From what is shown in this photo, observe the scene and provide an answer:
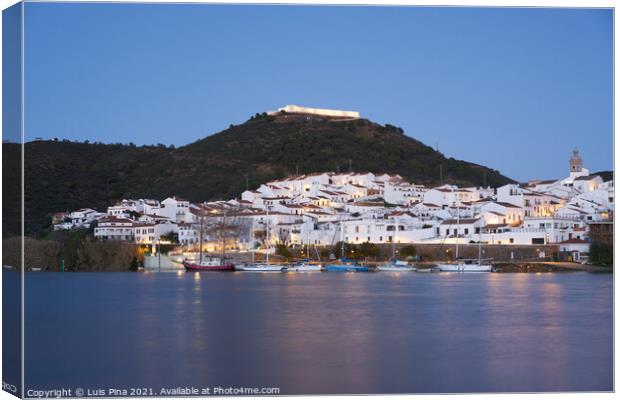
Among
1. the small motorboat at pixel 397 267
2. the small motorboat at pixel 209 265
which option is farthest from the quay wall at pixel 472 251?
the small motorboat at pixel 209 265

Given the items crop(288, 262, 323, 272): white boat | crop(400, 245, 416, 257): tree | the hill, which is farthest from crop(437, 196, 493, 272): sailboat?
the hill

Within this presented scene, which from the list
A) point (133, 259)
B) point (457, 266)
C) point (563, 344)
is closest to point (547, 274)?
point (457, 266)

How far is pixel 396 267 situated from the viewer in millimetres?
24406

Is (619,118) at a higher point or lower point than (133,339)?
higher

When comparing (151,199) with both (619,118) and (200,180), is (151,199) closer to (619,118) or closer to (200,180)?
(200,180)

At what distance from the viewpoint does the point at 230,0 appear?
17.0 ft

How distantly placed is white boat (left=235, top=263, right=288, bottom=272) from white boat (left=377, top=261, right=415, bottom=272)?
2448mm

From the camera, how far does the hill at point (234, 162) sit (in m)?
34.1

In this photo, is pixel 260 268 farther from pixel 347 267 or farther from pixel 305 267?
pixel 347 267

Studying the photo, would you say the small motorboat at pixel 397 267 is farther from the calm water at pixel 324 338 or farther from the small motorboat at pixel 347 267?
the calm water at pixel 324 338

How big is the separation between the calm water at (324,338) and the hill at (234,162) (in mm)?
16890

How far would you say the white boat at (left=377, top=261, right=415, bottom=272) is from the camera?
79.6 feet

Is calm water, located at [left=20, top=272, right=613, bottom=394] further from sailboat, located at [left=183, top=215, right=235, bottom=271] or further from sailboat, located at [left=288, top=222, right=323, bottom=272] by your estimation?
sailboat, located at [left=183, top=215, right=235, bottom=271]

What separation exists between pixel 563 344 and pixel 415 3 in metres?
3.95
